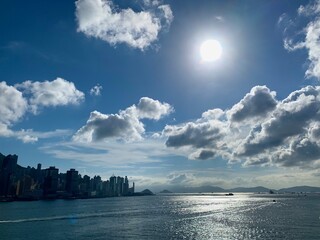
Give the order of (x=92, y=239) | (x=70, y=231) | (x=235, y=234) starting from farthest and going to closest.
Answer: (x=70, y=231), (x=235, y=234), (x=92, y=239)

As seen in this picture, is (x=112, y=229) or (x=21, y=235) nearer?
(x=21, y=235)

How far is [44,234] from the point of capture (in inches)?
4323

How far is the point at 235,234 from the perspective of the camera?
106438mm

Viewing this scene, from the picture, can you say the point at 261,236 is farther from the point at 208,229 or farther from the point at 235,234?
the point at 208,229

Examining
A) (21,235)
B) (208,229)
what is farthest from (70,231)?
(208,229)

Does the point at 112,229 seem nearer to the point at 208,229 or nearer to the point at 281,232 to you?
the point at 208,229

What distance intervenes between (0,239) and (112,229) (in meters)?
38.6

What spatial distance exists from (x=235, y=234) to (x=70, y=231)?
2405 inches

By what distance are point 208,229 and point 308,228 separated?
3899 cm

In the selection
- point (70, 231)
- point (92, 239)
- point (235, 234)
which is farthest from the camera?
point (70, 231)

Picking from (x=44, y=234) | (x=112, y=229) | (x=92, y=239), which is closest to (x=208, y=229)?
(x=112, y=229)

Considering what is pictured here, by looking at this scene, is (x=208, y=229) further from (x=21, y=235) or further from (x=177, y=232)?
(x=21, y=235)

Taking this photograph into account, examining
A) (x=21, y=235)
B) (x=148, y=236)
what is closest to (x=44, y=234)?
(x=21, y=235)

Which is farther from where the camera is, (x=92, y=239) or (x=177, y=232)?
(x=177, y=232)
